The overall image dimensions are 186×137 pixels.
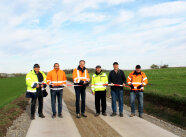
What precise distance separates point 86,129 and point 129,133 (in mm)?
1391

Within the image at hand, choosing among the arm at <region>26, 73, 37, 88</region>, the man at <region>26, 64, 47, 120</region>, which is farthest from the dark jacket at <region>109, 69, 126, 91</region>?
the arm at <region>26, 73, 37, 88</region>

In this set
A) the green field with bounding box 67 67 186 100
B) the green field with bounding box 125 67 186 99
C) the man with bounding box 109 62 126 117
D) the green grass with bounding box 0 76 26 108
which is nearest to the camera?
the man with bounding box 109 62 126 117

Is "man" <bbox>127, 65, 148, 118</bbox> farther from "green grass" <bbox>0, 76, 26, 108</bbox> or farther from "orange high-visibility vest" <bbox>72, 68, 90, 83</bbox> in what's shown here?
"green grass" <bbox>0, 76, 26, 108</bbox>

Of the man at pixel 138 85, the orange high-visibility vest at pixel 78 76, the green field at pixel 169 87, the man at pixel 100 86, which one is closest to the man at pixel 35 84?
the orange high-visibility vest at pixel 78 76

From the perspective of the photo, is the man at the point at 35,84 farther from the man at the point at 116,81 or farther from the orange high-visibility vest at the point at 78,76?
the man at the point at 116,81

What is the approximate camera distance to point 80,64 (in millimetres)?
7961

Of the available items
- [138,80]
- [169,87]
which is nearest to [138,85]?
[138,80]

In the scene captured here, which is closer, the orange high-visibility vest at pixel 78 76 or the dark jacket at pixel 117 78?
the orange high-visibility vest at pixel 78 76

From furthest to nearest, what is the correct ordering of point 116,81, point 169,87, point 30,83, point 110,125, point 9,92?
point 9,92
point 169,87
point 116,81
point 30,83
point 110,125

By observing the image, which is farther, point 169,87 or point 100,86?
point 169,87

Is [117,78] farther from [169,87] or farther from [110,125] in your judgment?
[169,87]

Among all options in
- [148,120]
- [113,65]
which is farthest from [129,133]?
[113,65]

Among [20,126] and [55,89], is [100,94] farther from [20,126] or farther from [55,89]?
[20,126]

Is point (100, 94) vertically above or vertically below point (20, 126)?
above
